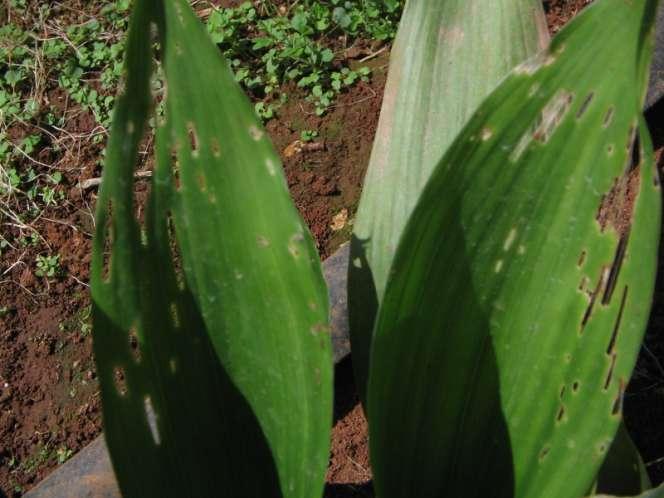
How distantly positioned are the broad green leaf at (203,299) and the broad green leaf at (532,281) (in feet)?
0.29

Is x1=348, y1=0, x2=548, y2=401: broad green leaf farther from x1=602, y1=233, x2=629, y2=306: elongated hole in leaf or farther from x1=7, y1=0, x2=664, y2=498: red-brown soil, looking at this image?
x1=7, y1=0, x2=664, y2=498: red-brown soil

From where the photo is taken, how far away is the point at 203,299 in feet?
2.94

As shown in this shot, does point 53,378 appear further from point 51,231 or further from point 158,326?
point 158,326

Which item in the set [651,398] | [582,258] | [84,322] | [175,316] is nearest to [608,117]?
[582,258]

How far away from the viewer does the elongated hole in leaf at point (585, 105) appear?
760mm

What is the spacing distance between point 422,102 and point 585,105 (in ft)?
1.11

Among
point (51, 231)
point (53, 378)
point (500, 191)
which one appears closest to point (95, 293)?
point (500, 191)

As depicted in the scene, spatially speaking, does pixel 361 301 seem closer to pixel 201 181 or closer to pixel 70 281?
pixel 201 181

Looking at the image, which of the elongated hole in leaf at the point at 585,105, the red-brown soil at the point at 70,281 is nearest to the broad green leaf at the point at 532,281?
the elongated hole in leaf at the point at 585,105

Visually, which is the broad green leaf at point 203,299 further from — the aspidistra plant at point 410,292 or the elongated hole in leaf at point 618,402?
the elongated hole in leaf at point 618,402

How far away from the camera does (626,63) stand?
74 cm

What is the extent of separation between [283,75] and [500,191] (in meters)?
1.28

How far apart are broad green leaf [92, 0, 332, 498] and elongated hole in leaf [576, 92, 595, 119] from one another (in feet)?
0.90

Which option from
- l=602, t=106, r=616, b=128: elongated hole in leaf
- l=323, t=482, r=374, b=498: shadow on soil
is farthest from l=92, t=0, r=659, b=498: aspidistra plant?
l=323, t=482, r=374, b=498: shadow on soil
